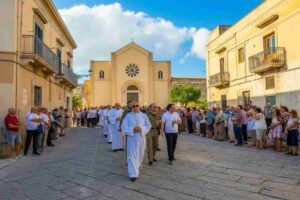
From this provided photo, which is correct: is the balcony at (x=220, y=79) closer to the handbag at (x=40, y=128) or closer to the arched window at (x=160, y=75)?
the handbag at (x=40, y=128)

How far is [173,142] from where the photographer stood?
324 inches

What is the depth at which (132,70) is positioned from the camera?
42594 mm

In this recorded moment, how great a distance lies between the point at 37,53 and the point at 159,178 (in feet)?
30.1

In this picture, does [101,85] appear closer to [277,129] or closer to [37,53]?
[37,53]

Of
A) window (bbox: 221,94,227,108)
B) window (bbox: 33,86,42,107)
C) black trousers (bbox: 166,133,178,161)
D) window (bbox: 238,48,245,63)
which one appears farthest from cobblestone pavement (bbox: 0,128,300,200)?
window (bbox: 221,94,227,108)

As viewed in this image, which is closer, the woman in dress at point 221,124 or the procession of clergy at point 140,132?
the procession of clergy at point 140,132

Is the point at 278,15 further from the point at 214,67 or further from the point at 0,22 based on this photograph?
the point at 0,22

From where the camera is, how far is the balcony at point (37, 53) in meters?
12.2

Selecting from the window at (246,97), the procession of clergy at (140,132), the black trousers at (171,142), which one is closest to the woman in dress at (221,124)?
the procession of clergy at (140,132)

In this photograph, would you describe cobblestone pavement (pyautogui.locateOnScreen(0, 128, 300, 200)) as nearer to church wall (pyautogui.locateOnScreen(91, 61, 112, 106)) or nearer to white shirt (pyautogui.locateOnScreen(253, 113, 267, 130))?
white shirt (pyautogui.locateOnScreen(253, 113, 267, 130))

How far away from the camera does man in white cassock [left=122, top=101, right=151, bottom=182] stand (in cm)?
634

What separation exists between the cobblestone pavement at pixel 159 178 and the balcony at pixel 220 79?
546 inches

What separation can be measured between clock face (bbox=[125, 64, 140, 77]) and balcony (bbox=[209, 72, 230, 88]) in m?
18.9

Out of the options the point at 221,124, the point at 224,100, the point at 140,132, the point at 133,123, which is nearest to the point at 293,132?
the point at 221,124
